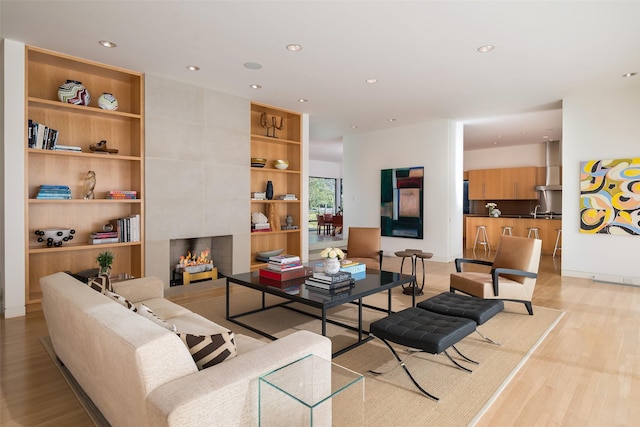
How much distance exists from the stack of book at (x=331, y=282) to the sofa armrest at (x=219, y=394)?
150 centimetres

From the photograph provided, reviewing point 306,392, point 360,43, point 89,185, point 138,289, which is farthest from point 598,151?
point 89,185

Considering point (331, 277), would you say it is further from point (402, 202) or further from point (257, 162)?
point (402, 202)

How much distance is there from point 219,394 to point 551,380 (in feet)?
7.54

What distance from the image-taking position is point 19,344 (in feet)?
9.96

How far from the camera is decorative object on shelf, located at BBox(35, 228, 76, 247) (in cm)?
402

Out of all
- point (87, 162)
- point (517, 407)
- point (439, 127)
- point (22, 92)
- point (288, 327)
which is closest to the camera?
point (517, 407)

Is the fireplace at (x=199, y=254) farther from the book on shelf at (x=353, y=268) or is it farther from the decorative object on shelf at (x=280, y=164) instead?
the book on shelf at (x=353, y=268)

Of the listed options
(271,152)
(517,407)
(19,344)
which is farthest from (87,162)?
(517,407)

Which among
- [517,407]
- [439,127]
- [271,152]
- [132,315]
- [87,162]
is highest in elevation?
[439,127]

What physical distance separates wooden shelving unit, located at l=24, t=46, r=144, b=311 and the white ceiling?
1.51 feet

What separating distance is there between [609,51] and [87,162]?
6311mm

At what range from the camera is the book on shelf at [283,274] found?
350cm

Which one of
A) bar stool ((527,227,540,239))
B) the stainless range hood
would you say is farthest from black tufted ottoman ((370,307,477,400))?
the stainless range hood

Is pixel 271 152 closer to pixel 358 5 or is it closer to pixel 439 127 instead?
pixel 439 127
